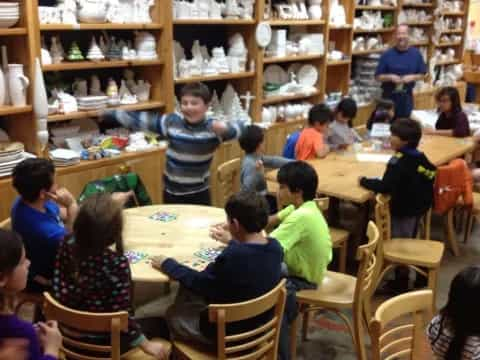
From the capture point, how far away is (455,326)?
1633mm

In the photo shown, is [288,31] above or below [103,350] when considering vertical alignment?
above

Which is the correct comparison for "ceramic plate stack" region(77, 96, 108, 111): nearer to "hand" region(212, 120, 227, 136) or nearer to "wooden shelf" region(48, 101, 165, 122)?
"wooden shelf" region(48, 101, 165, 122)

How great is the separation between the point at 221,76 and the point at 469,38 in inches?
226

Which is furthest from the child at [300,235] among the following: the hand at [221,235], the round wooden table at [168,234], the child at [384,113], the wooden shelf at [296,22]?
the wooden shelf at [296,22]

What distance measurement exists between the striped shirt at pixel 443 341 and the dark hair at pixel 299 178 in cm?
93

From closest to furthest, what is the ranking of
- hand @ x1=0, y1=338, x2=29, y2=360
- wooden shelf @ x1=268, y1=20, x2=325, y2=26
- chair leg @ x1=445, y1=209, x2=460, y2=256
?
hand @ x1=0, y1=338, x2=29, y2=360 → chair leg @ x1=445, y1=209, x2=460, y2=256 → wooden shelf @ x1=268, y1=20, x2=325, y2=26

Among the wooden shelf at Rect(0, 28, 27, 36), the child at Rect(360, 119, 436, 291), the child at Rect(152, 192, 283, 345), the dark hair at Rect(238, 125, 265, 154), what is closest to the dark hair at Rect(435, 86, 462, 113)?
the child at Rect(360, 119, 436, 291)

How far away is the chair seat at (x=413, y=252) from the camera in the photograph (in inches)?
122

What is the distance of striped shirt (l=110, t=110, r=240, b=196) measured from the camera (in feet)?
10.1

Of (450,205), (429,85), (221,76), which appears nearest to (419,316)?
(450,205)

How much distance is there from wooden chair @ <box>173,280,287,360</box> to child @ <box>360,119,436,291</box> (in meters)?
1.49

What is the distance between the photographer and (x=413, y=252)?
10.5 ft

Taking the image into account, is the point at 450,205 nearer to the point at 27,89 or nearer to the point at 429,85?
the point at 27,89

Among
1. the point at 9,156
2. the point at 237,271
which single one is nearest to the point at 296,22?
the point at 9,156
